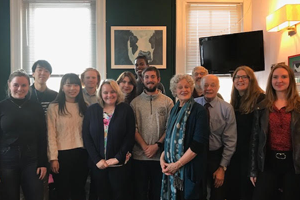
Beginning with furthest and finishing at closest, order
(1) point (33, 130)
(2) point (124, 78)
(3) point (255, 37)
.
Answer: (3) point (255, 37)
(2) point (124, 78)
(1) point (33, 130)

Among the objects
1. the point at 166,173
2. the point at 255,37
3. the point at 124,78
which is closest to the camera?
the point at 166,173

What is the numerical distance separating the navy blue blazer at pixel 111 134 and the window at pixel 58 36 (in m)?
1.95

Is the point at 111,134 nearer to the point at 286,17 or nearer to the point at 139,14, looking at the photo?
the point at 286,17

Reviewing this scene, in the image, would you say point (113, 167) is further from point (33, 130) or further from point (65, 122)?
point (33, 130)

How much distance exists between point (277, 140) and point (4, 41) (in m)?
4.16

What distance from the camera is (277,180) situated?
1.83 meters

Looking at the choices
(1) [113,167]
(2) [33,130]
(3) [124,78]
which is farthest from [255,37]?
(2) [33,130]

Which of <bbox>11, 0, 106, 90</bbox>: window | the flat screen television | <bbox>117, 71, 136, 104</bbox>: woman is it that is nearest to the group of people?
<bbox>117, 71, 136, 104</bbox>: woman

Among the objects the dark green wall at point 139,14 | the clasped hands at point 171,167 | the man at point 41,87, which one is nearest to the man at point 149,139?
the clasped hands at point 171,167

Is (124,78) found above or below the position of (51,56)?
below

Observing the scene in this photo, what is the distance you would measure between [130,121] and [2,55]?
3006 mm

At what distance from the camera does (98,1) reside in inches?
150

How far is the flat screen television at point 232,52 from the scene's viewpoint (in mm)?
3270

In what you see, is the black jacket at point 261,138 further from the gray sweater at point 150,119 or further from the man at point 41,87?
the man at point 41,87
